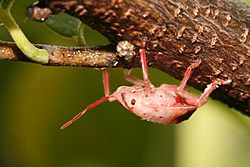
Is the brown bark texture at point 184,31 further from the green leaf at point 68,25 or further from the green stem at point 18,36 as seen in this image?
the green leaf at point 68,25

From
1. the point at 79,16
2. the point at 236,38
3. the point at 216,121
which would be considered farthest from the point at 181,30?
the point at 216,121

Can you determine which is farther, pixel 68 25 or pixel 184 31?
pixel 68 25

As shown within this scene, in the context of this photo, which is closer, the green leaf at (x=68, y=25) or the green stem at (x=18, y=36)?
the green stem at (x=18, y=36)

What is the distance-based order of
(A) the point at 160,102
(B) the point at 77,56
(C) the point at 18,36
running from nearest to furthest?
(C) the point at 18,36 → (B) the point at 77,56 → (A) the point at 160,102

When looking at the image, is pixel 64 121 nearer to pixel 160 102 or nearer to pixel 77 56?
pixel 160 102

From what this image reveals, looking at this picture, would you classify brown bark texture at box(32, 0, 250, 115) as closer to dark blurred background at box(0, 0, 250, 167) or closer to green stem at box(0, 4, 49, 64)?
green stem at box(0, 4, 49, 64)

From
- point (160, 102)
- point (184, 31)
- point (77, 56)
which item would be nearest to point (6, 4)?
point (77, 56)

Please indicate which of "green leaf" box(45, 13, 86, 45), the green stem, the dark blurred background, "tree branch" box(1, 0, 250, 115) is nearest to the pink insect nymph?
"tree branch" box(1, 0, 250, 115)

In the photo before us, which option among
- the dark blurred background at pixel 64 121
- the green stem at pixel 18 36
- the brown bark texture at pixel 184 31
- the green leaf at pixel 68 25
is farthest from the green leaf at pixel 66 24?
the dark blurred background at pixel 64 121
